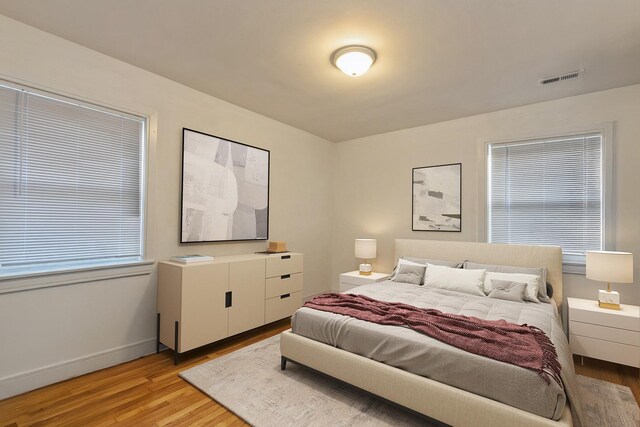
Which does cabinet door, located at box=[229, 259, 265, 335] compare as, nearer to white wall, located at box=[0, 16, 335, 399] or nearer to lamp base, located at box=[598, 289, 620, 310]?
white wall, located at box=[0, 16, 335, 399]

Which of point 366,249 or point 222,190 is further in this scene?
point 366,249

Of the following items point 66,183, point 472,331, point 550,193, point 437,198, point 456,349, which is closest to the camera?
point 456,349

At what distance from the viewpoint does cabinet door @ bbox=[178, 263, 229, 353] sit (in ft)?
8.98

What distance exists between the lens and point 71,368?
245cm

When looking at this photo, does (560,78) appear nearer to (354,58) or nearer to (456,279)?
(354,58)

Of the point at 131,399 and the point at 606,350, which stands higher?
the point at 606,350

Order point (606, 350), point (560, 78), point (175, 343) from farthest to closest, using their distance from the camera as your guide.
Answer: point (560, 78)
point (175, 343)
point (606, 350)

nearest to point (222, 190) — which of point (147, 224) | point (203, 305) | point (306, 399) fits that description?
point (147, 224)

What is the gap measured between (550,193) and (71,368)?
4.90m

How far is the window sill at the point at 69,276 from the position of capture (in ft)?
7.20

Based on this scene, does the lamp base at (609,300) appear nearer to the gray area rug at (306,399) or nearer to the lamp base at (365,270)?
the gray area rug at (306,399)

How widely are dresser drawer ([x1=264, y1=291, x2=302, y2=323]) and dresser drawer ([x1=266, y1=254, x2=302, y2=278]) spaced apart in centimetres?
30

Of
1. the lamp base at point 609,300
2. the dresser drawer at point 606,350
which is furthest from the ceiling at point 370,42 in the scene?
the dresser drawer at point 606,350

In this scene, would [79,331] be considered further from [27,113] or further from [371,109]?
[371,109]
